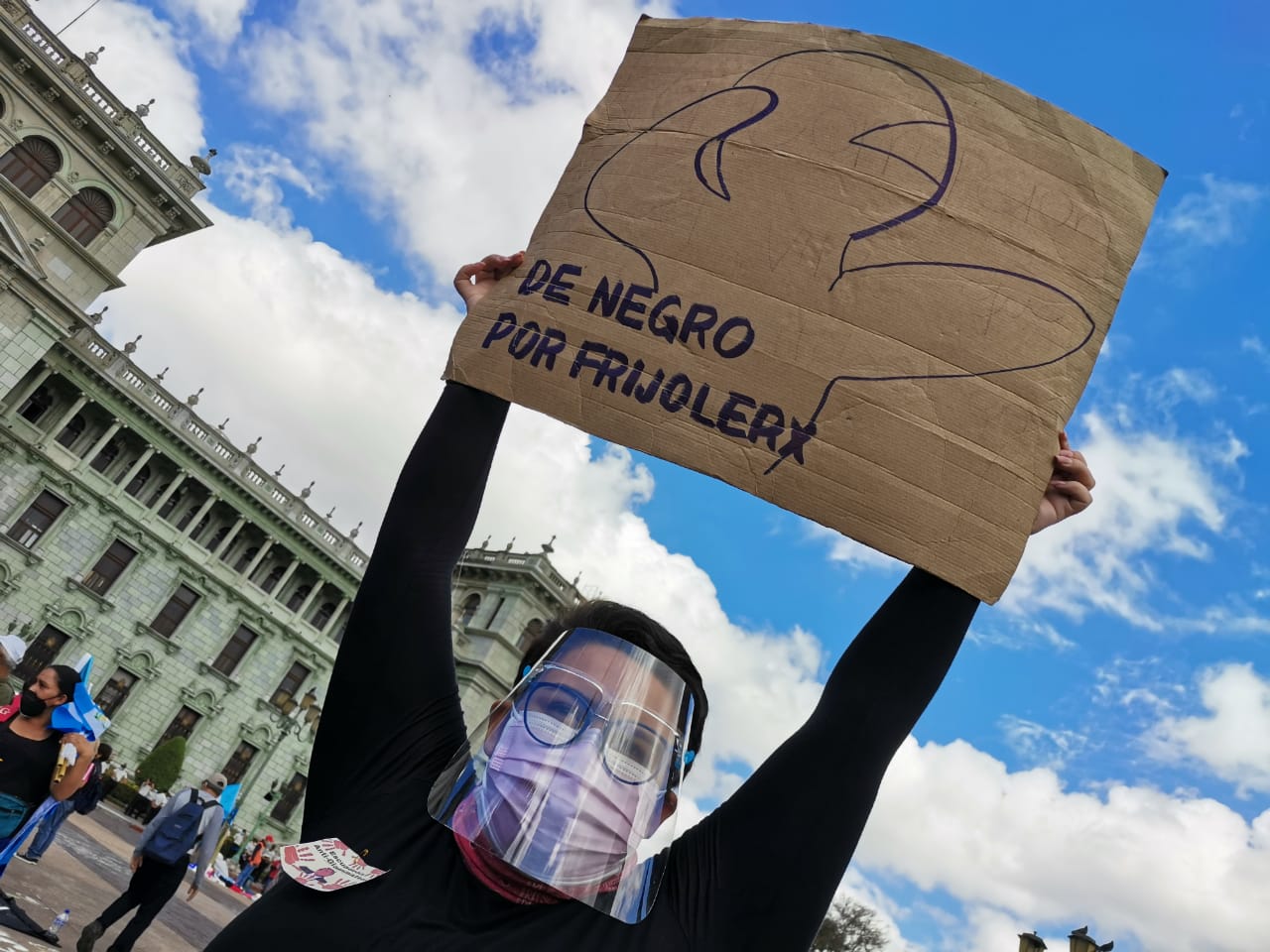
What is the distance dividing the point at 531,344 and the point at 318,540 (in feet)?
115

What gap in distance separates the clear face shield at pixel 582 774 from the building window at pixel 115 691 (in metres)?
32.0

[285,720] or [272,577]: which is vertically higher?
[272,577]

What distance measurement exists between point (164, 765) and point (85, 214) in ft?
55.8

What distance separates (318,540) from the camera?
114 ft

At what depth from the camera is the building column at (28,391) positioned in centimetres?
2647

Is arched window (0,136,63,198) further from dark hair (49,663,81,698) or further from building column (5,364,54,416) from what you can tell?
dark hair (49,663,81,698)

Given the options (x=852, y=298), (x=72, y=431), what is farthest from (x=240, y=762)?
(x=852, y=298)

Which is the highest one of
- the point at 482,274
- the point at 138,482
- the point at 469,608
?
the point at 469,608

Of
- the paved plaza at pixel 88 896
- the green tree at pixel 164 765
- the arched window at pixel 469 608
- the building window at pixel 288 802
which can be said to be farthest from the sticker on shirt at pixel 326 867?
the arched window at pixel 469 608

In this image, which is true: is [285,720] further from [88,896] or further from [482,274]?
[482,274]

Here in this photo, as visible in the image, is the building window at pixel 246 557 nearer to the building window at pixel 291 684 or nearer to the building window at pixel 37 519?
the building window at pixel 291 684

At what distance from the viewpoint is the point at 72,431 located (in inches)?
1138

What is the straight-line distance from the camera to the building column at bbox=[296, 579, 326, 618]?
34781 mm

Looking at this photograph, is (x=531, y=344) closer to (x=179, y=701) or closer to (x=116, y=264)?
(x=116, y=264)
